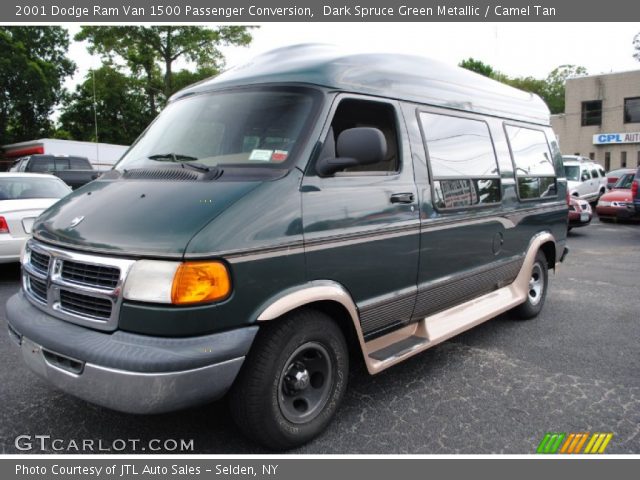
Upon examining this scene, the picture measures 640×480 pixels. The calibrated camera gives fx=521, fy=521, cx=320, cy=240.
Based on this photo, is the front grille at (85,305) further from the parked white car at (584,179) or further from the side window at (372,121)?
the parked white car at (584,179)

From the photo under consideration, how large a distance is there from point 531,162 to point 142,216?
13.8ft

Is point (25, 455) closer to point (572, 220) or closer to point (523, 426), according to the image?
point (523, 426)

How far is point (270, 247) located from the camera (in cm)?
274

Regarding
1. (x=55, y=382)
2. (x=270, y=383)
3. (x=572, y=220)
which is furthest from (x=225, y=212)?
(x=572, y=220)

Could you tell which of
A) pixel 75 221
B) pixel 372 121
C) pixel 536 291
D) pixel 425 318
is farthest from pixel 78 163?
pixel 425 318

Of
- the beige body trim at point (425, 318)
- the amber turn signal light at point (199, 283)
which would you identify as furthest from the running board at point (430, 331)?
the amber turn signal light at point (199, 283)

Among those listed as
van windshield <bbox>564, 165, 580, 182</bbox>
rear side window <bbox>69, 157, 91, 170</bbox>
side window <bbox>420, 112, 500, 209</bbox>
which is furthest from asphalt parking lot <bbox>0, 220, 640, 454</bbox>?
rear side window <bbox>69, 157, 91, 170</bbox>

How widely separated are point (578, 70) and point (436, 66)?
259ft

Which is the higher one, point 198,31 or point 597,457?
point 198,31

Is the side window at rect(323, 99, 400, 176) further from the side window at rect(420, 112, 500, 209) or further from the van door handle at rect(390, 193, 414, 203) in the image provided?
the side window at rect(420, 112, 500, 209)

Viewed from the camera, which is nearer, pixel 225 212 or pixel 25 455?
pixel 225 212

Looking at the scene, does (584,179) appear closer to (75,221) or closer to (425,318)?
(425,318)

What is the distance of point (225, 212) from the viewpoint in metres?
2.64

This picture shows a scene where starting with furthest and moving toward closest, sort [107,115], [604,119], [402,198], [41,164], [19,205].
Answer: [107,115] < [604,119] < [41,164] < [19,205] < [402,198]
